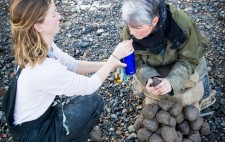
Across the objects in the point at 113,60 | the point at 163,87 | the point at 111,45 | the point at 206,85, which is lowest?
the point at 111,45

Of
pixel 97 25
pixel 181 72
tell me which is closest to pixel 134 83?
pixel 181 72

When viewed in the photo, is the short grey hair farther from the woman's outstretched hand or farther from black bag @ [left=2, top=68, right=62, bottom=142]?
black bag @ [left=2, top=68, right=62, bottom=142]

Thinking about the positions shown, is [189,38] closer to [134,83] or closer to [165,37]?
[165,37]

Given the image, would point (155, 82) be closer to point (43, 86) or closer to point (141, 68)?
point (141, 68)

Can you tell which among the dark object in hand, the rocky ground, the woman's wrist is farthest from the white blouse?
the rocky ground

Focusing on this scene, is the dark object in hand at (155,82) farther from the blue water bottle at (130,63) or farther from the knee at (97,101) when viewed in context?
the knee at (97,101)

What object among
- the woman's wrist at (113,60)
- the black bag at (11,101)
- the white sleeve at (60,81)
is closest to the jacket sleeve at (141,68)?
the woman's wrist at (113,60)

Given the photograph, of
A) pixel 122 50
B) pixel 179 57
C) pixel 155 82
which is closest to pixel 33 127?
pixel 122 50

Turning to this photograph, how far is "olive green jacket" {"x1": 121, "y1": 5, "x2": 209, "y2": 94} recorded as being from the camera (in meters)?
2.95

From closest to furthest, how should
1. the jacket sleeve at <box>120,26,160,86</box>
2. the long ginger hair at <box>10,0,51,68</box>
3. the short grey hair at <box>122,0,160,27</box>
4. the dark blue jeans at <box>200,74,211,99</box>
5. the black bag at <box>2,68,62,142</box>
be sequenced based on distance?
1. the long ginger hair at <box>10,0,51,68</box>
2. the short grey hair at <box>122,0,160,27</box>
3. the black bag at <box>2,68,62,142</box>
4. the jacket sleeve at <box>120,26,160,86</box>
5. the dark blue jeans at <box>200,74,211,99</box>

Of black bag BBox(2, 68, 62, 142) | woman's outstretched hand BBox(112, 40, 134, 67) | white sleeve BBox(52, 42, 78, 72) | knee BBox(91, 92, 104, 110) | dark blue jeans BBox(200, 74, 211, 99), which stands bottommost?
dark blue jeans BBox(200, 74, 211, 99)

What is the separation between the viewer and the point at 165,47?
3.02 m

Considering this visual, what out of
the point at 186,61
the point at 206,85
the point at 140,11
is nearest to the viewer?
the point at 140,11

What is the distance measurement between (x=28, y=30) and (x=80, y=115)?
835 mm
